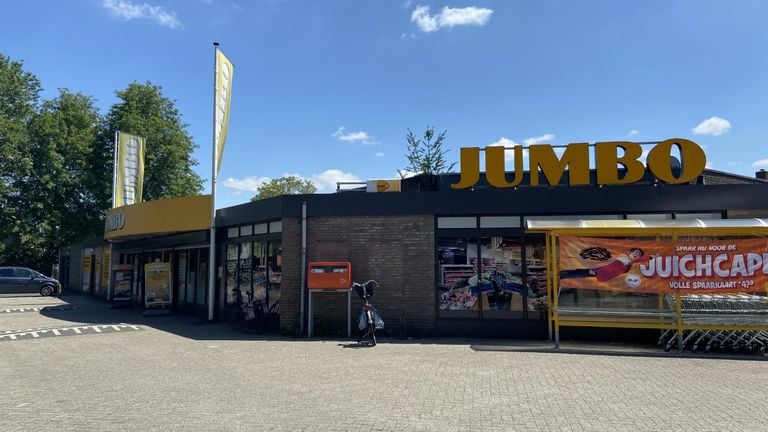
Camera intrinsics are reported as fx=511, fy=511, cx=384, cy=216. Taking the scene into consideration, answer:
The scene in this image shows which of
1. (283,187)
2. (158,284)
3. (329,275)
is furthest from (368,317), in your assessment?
(283,187)

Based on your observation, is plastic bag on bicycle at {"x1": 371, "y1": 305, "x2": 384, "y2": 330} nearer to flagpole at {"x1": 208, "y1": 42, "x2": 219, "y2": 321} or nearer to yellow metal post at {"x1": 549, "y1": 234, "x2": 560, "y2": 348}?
yellow metal post at {"x1": 549, "y1": 234, "x2": 560, "y2": 348}

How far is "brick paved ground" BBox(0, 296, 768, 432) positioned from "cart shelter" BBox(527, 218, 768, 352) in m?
0.95

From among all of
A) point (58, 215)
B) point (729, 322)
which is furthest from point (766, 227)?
point (58, 215)

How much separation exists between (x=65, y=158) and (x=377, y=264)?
28627 mm

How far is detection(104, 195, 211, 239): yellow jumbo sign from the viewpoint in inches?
598

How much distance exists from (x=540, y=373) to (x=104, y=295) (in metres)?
23.2

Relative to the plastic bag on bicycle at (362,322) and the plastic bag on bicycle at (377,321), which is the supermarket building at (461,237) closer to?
the plastic bag on bicycle at (377,321)

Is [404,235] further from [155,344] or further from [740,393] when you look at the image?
[740,393]

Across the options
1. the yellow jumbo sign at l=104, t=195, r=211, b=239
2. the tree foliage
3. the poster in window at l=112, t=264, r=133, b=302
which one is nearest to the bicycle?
the yellow jumbo sign at l=104, t=195, r=211, b=239

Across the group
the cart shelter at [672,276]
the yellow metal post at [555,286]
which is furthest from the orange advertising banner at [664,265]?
the yellow metal post at [555,286]

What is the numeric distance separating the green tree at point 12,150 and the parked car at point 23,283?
158 inches

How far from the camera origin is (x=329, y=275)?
11398mm

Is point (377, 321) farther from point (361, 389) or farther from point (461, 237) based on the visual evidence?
point (361, 389)

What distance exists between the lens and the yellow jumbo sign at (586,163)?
449 inches
